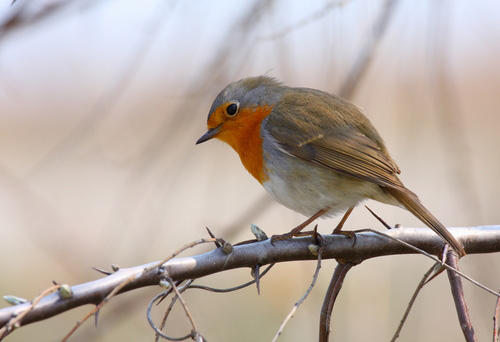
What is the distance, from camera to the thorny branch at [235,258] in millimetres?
1461

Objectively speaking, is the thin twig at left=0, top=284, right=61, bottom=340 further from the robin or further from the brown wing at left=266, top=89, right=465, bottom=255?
the brown wing at left=266, top=89, right=465, bottom=255

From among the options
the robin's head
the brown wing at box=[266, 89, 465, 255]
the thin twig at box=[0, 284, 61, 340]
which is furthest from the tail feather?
the thin twig at box=[0, 284, 61, 340]

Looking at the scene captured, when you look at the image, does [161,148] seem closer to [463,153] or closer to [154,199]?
[154,199]

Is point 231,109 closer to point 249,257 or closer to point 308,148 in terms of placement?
point 308,148

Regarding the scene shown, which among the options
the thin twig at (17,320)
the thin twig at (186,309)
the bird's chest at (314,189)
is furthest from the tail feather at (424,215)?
the thin twig at (17,320)

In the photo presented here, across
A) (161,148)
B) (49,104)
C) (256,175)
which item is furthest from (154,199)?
(49,104)

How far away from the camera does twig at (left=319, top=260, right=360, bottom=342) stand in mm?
1974

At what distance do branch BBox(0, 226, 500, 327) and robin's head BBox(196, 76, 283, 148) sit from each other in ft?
3.67

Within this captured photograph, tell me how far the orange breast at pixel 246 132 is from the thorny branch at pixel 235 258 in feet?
3.11

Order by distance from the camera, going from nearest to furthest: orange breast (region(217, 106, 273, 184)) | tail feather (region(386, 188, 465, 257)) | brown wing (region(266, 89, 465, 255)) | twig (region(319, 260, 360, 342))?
twig (region(319, 260, 360, 342)) < tail feather (region(386, 188, 465, 257)) < brown wing (region(266, 89, 465, 255)) < orange breast (region(217, 106, 273, 184))

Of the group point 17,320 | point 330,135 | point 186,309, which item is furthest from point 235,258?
point 330,135

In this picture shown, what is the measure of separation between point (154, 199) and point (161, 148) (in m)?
0.28

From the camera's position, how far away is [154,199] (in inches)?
106

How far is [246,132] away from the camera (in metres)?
3.22
